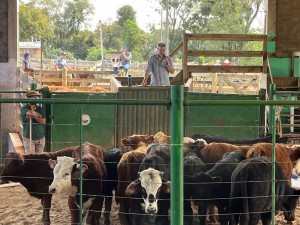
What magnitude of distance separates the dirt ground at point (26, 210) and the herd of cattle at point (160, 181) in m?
0.37

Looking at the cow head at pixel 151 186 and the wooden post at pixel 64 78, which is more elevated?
the wooden post at pixel 64 78

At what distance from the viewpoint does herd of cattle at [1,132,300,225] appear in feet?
24.8

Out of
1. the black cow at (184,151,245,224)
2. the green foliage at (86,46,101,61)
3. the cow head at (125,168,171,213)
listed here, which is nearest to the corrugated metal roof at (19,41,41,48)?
the green foliage at (86,46,101,61)

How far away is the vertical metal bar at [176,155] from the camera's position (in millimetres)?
4984

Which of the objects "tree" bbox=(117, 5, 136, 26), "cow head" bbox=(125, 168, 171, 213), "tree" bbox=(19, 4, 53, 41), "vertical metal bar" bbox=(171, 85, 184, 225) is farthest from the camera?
"tree" bbox=(117, 5, 136, 26)

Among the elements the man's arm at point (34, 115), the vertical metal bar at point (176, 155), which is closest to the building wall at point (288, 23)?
the man's arm at point (34, 115)

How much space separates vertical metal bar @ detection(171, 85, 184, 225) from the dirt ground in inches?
173

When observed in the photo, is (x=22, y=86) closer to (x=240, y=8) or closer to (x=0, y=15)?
(x=0, y=15)

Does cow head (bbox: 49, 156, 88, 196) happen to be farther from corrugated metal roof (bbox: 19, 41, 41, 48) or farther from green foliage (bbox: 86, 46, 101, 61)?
green foliage (bbox: 86, 46, 101, 61)

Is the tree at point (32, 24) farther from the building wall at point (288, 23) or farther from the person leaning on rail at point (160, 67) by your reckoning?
the person leaning on rail at point (160, 67)

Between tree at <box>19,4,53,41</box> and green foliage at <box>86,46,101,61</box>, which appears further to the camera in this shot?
green foliage at <box>86,46,101,61</box>

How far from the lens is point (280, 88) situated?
17.8 meters

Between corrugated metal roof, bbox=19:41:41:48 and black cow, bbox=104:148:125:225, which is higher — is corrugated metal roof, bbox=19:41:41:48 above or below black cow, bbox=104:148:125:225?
above

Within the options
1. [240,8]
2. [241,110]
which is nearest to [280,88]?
[241,110]
